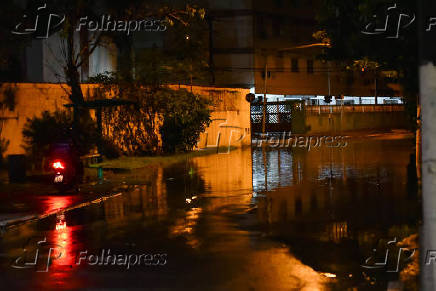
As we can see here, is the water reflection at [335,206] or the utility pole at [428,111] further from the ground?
the utility pole at [428,111]

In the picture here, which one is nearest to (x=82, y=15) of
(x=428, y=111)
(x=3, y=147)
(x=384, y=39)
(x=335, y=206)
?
(x=3, y=147)

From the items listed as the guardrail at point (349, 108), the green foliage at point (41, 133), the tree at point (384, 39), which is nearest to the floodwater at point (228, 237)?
the tree at point (384, 39)

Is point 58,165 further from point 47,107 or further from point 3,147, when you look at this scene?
point 47,107

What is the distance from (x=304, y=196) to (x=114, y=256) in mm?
7382

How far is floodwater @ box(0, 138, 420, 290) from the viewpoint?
850 cm

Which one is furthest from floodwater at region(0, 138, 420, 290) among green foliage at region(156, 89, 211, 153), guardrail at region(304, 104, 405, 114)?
guardrail at region(304, 104, 405, 114)

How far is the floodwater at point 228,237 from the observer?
850cm

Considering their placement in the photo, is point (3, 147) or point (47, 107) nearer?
point (3, 147)

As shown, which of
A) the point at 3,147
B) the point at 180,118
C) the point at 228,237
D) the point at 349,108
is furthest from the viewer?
the point at 349,108

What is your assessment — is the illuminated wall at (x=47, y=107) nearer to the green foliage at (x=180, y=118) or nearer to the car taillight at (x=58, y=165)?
the green foliage at (x=180, y=118)

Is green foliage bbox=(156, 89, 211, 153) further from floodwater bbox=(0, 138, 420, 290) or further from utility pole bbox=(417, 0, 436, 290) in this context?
utility pole bbox=(417, 0, 436, 290)

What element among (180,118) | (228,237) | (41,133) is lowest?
(228,237)

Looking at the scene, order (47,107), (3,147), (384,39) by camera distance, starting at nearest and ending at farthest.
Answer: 1. (384,39)
2. (3,147)
3. (47,107)

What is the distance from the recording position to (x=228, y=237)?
36.4ft
